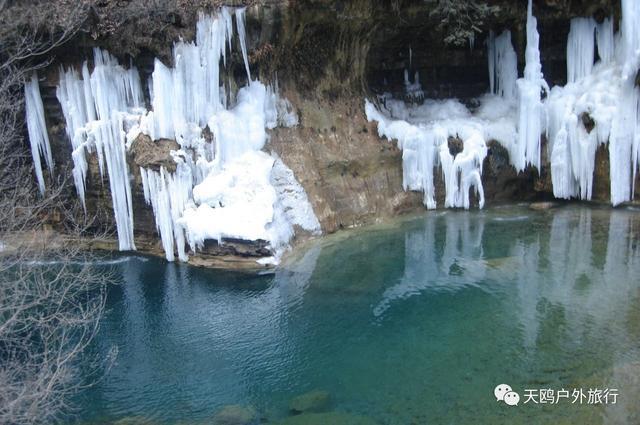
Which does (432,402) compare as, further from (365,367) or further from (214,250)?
(214,250)

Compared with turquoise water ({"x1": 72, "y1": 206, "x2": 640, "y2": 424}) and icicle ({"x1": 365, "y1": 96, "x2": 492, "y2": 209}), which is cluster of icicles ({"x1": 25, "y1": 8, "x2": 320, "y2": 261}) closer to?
turquoise water ({"x1": 72, "y1": 206, "x2": 640, "y2": 424})

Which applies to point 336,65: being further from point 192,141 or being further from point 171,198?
point 171,198

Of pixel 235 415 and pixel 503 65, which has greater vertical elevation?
pixel 503 65

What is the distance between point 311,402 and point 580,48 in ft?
49.7

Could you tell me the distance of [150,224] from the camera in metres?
17.8

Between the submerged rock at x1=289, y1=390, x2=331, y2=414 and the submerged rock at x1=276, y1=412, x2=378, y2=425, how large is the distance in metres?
0.16

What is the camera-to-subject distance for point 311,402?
402 inches

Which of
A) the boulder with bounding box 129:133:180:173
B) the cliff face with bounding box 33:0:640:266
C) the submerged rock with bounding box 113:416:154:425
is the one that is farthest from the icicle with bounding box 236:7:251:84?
the submerged rock with bounding box 113:416:154:425

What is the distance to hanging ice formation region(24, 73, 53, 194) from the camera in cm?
1759

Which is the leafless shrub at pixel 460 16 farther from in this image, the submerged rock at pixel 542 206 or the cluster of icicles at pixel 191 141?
the cluster of icicles at pixel 191 141

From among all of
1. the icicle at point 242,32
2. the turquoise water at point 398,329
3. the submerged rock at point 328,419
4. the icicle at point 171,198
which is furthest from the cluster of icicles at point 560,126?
the submerged rock at point 328,419

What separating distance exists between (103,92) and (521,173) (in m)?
13.1

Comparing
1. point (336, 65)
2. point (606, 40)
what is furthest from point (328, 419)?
point (606, 40)

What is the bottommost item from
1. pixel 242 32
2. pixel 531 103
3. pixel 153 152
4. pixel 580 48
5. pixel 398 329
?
pixel 398 329
